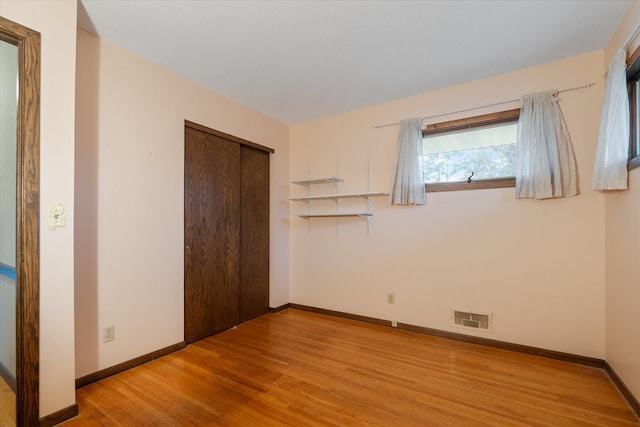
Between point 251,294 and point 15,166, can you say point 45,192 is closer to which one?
point 15,166

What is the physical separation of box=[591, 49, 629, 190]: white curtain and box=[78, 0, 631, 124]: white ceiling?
0.41m

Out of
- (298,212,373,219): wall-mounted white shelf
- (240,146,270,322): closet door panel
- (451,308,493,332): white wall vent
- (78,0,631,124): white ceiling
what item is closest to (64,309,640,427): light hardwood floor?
(451,308,493,332): white wall vent

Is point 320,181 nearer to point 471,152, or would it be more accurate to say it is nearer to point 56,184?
point 471,152

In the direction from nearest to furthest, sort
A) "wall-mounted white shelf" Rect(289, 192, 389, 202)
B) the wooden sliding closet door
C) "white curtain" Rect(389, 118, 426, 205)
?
the wooden sliding closet door → "white curtain" Rect(389, 118, 426, 205) → "wall-mounted white shelf" Rect(289, 192, 389, 202)

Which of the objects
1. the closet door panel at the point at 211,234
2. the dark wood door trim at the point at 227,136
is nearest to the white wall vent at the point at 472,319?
the closet door panel at the point at 211,234

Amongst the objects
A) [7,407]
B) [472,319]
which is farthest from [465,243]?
[7,407]

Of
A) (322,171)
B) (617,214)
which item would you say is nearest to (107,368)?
(322,171)

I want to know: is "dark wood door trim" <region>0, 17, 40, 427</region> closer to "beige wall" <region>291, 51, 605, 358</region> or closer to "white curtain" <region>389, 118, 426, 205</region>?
"beige wall" <region>291, 51, 605, 358</region>

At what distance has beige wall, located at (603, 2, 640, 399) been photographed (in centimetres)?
175

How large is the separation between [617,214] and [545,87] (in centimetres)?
121

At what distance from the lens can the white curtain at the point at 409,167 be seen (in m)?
2.99

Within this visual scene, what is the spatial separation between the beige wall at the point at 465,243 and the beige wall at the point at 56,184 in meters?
2.54

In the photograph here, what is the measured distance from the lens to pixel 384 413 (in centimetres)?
174

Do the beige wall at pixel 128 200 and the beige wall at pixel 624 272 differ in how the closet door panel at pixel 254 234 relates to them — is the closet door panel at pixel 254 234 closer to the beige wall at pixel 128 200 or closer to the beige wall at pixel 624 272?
the beige wall at pixel 128 200
